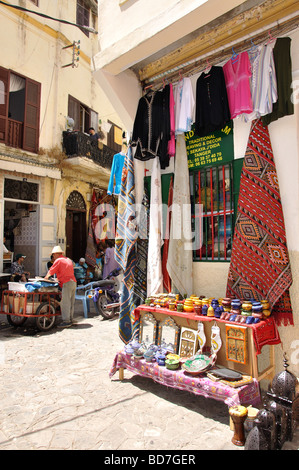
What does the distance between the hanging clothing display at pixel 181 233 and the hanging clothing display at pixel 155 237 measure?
172 mm

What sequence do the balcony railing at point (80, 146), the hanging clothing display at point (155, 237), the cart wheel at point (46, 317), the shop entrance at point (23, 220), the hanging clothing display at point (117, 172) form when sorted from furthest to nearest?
the balcony railing at point (80, 146)
the shop entrance at point (23, 220)
the cart wheel at point (46, 317)
the hanging clothing display at point (117, 172)
the hanging clothing display at point (155, 237)

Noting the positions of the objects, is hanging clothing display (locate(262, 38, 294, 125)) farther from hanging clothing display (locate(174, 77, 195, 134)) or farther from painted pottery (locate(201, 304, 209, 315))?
painted pottery (locate(201, 304, 209, 315))

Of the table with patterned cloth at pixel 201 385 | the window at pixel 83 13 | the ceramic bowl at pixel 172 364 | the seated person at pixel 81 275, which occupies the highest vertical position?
the window at pixel 83 13

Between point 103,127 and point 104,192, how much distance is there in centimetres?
302

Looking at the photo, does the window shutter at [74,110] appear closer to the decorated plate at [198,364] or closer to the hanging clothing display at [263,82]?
the hanging clothing display at [263,82]

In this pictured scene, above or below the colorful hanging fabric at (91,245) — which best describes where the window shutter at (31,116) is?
above

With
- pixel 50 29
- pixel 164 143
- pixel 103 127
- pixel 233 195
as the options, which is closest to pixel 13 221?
pixel 103 127

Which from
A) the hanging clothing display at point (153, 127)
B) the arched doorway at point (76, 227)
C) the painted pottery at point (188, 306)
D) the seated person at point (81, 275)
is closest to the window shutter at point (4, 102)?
the arched doorway at point (76, 227)

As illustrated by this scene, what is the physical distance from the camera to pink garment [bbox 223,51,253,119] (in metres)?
3.51

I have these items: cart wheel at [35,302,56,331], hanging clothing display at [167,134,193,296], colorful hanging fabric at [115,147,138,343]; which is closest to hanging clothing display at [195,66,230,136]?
hanging clothing display at [167,134,193,296]

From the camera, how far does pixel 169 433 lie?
2.65 m

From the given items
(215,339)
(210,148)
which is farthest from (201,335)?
(210,148)

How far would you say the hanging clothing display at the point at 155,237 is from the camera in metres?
4.38

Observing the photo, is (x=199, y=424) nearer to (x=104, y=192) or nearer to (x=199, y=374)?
(x=199, y=374)
